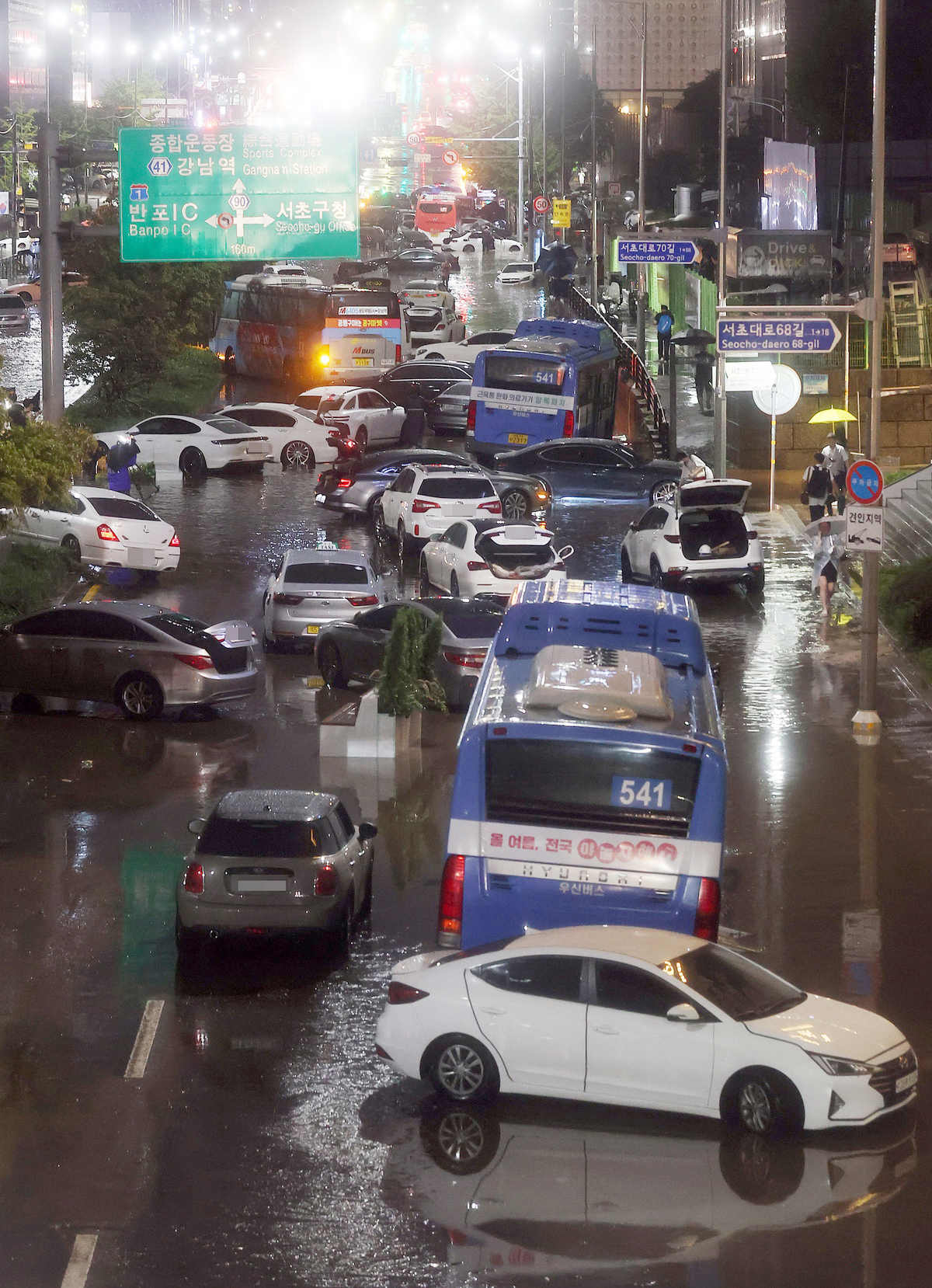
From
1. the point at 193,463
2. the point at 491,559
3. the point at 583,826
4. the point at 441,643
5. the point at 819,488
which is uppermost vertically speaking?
the point at 193,463

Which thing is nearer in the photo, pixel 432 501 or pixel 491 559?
pixel 491 559

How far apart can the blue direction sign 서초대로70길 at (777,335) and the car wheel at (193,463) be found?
16328 millimetres

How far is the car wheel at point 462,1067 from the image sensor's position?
390 inches

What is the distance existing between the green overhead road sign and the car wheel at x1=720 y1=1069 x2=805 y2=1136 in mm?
19764

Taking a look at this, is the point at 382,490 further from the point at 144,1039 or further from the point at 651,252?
the point at 144,1039

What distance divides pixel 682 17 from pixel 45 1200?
173513 mm

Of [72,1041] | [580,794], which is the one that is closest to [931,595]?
[580,794]

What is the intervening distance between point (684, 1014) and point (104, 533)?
20.4 m

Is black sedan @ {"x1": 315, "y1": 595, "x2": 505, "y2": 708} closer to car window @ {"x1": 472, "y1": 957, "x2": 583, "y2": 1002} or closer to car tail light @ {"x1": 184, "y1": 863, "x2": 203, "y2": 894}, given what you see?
car tail light @ {"x1": 184, "y1": 863, "x2": 203, "y2": 894}

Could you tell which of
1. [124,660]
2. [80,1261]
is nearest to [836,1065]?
[80,1261]

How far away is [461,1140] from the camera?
31.4ft

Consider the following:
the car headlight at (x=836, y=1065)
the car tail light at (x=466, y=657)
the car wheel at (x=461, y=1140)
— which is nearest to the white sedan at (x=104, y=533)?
the car tail light at (x=466, y=657)

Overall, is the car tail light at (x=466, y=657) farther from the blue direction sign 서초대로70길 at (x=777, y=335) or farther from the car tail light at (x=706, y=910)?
the car tail light at (x=706, y=910)

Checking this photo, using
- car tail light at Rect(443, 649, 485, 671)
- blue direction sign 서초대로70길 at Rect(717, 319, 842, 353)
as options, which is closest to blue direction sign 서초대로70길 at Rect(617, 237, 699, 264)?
blue direction sign 서초대로70길 at Rect(717, 319, 842, 353)
